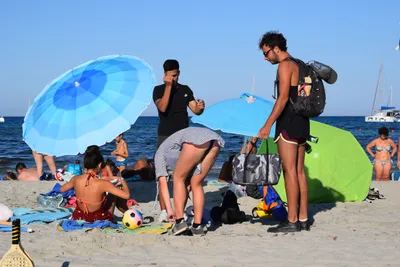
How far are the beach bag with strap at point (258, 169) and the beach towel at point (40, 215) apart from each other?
222 centimetres

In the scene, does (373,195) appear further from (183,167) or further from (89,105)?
(89,105)

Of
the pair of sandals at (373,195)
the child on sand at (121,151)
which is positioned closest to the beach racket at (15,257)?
the pair of sandals at (373,195)

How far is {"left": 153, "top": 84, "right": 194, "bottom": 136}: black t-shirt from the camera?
6.27m

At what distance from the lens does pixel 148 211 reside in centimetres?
750

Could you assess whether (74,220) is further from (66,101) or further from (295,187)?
(295,187)

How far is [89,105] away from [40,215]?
54.5 inches

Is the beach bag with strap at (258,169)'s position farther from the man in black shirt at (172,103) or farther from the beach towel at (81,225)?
the beach towel at (81,225)

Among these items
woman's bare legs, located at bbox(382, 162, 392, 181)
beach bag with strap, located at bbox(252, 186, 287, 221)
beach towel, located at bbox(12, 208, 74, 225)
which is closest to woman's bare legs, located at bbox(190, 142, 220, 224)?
beach bag with strap, located at bbox(252, 186, 287, 221)

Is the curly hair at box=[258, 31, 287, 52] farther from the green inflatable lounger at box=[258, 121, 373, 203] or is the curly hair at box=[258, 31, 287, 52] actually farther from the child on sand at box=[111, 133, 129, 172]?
the child on sand at box=[111, 133, 129, 172]

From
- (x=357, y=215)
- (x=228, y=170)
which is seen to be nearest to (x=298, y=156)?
(x=228, y=170)

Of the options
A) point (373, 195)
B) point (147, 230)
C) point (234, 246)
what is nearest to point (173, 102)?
point (147, 230)

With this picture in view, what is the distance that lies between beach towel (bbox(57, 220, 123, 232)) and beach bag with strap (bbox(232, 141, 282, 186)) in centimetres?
137

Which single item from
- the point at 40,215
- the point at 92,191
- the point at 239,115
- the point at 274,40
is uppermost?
the point at 274,40

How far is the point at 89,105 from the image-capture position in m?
6.64
